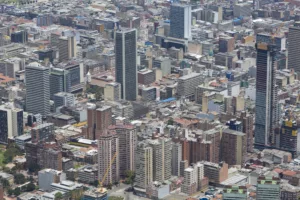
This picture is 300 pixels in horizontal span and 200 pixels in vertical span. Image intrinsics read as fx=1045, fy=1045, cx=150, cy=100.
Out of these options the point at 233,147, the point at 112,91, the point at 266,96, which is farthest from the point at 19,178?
the point at 266,96

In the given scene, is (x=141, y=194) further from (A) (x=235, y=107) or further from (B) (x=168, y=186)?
(A) (x=235, y=107)

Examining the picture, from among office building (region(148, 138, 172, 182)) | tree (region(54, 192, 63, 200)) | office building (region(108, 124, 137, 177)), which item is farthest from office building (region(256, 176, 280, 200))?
tree (region(54, 192, 63, 200))

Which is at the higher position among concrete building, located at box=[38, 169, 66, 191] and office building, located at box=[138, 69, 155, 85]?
office building, located at box=[138, 69, 155, 85]

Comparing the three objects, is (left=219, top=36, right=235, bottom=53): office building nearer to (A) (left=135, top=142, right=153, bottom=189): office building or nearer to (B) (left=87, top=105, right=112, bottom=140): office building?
(B) (left=87, top=105, right=112, bottom=140): office building

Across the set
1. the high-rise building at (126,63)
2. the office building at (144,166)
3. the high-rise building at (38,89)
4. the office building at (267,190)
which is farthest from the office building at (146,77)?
the office building at (267,190)

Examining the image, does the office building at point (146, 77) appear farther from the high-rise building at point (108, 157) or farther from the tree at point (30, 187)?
the tree at point (30, 187)

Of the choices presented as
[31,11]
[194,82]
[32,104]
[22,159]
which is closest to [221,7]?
[31,11]
